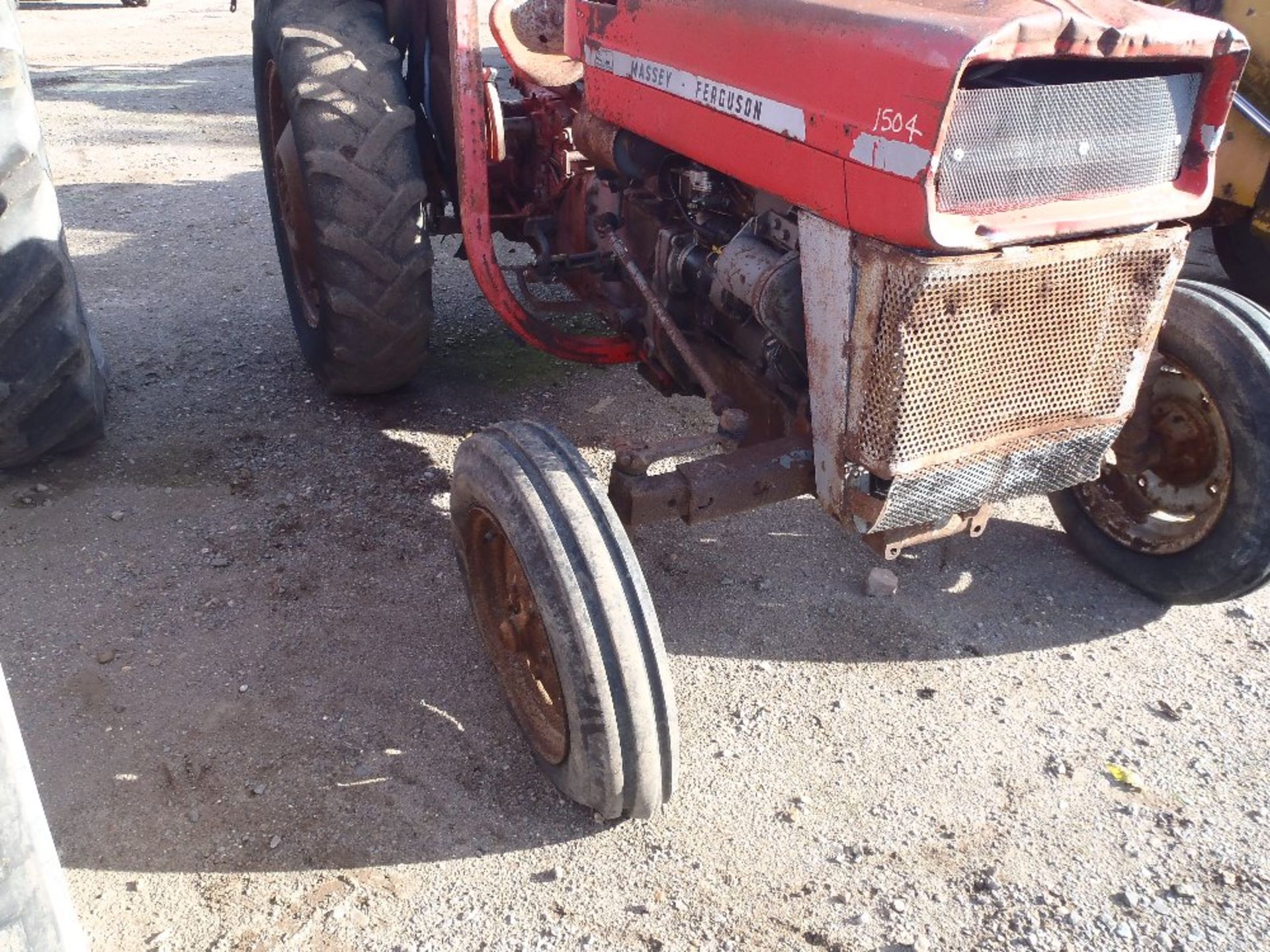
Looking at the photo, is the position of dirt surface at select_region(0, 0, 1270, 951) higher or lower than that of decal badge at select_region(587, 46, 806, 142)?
lower

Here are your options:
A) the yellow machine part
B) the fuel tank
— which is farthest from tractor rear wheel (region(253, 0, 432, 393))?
the yellow machine part

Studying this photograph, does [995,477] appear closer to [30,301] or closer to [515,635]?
[515,635]

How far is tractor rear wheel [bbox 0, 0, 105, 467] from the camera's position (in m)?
3.26

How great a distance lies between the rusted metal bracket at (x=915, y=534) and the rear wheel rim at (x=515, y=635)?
2.58ft

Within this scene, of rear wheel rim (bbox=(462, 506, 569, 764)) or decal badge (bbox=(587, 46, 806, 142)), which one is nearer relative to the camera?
decal badge (bbox=(587, 46, 806, 142))

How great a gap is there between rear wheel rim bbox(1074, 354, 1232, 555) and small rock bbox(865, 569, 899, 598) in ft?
2.21

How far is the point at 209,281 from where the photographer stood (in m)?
5.38

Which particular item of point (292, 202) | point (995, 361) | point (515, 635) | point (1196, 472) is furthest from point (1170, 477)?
point (292, 202)

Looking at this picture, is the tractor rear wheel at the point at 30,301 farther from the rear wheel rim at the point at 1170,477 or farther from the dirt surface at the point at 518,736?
the rear wheel rim at the point at 1170,477

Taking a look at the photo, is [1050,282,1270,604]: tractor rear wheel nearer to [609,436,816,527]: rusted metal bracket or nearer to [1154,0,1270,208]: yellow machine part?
[609,436,816,527]: rusted metal bracket

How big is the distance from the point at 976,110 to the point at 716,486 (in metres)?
0.96

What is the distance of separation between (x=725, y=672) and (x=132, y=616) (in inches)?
66.4

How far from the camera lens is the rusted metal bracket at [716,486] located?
7.97 ft

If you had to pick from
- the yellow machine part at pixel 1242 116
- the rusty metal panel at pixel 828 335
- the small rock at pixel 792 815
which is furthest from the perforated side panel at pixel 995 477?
the yellow machine part at pixel 1242 116
